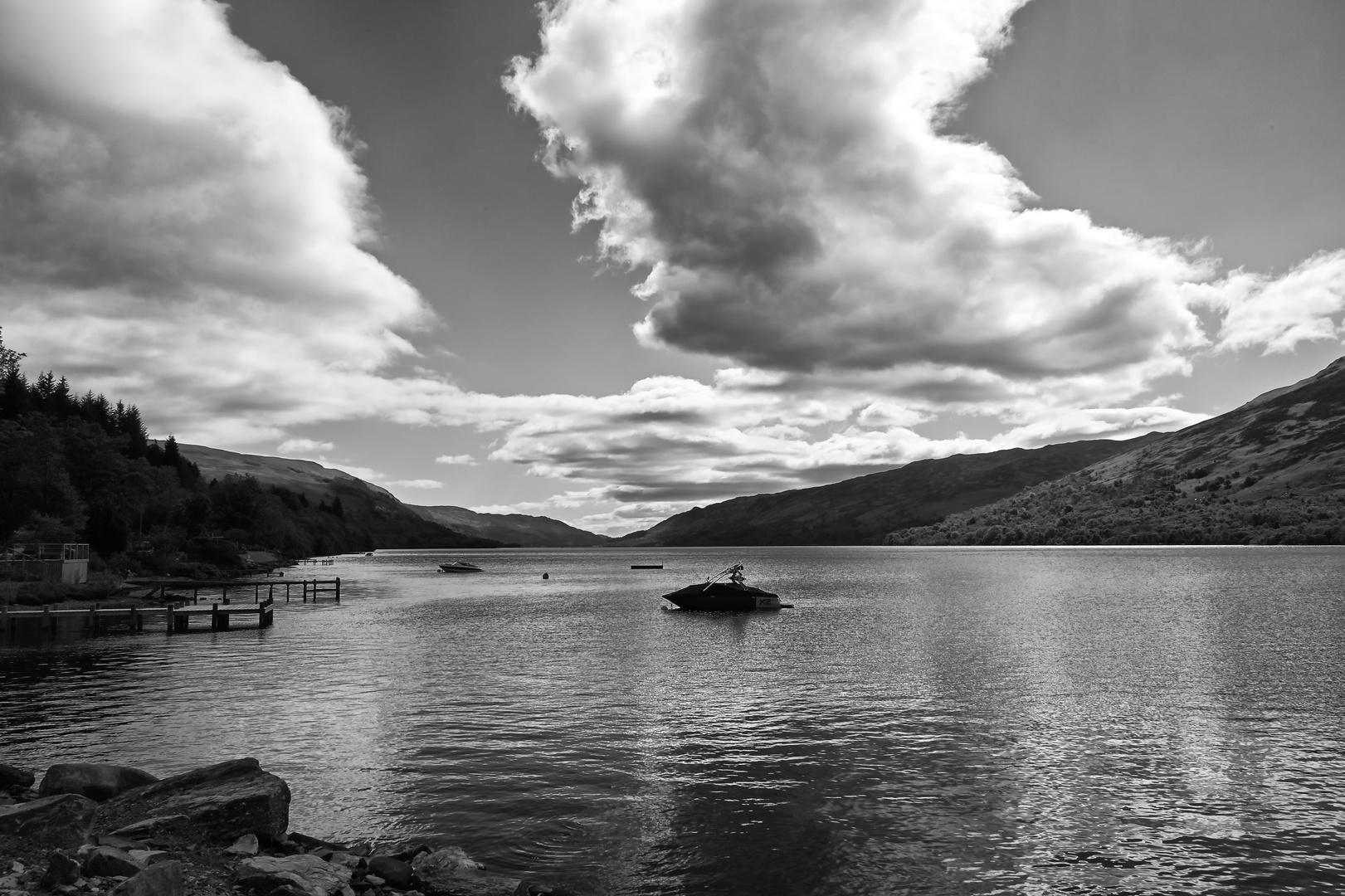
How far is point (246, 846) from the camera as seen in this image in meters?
19.0

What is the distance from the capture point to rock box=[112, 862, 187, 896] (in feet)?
46.1

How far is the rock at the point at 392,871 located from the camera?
17.8 meters

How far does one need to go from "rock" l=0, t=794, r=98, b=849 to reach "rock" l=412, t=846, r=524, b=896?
7.65 metres

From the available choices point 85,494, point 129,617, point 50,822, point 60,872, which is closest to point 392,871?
point 60,872

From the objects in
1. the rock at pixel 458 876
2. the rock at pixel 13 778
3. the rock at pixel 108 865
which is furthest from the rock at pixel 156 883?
the rock at pixel 13 778

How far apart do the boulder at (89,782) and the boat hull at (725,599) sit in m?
79.4

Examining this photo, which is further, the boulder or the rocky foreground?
the boulder

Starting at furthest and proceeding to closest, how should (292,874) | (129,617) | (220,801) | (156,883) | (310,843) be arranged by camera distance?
(129,617), (220,801), (310,843), (292,874), (156,883)

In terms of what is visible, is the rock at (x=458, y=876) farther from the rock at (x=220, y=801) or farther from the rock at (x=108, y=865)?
the rock at (x=108, y=865)

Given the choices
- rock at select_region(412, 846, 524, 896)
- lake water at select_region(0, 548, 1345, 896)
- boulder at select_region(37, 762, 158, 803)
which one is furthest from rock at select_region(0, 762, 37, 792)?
rock at select_region(412, 846, 524, 896)

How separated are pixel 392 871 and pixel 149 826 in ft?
21.1

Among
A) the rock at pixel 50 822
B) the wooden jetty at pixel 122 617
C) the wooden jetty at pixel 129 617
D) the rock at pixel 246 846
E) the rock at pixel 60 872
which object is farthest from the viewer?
the wooden jetty at pixel 129 617

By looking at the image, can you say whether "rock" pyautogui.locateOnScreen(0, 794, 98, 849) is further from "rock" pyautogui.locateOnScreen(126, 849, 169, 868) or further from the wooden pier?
the wooden pier

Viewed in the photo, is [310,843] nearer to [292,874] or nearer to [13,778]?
[292,874]
